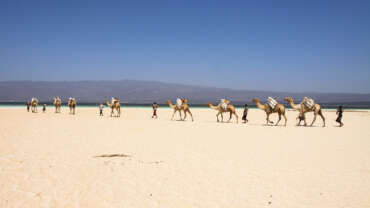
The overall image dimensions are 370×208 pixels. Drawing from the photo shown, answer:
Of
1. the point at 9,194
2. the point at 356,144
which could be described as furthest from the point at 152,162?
the point at 356,144

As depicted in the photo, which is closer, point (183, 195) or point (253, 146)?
point (183, 195)

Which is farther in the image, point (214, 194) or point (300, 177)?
point (300, 177)

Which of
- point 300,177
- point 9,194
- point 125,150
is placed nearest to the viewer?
point 9,194

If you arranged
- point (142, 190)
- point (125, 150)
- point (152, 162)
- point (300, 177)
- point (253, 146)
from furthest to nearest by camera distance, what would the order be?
point (253, 146), point (125, 150), point (152, 162), point (300, 177), point (142, 190)

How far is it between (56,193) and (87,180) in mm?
917

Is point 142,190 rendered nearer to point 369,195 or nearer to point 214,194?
point 214,194

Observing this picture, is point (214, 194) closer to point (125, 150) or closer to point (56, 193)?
point (56, 193)

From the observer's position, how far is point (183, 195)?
5.84 meters

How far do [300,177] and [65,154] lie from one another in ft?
21.7

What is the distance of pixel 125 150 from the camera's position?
10.4 metres

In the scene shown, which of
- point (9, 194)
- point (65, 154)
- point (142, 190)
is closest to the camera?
point (9, 194)

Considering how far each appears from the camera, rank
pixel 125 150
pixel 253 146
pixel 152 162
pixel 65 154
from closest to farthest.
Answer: pixel 152 162 < pixel 65 154 < pixel 125 150 < pixel 253 146

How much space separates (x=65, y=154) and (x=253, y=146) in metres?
6.45

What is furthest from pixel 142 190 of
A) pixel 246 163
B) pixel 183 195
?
pixel 246 163
